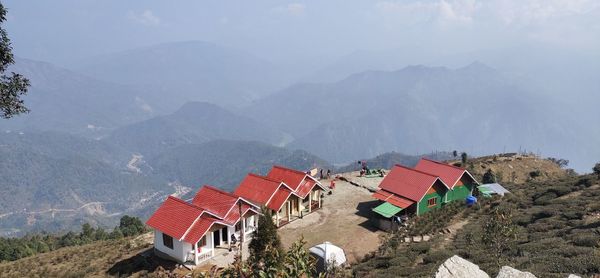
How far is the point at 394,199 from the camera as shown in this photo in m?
46.8

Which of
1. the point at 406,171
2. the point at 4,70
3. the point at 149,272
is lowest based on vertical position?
the point at 149,272

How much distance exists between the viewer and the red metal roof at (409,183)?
4671cm

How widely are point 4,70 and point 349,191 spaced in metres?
42.6

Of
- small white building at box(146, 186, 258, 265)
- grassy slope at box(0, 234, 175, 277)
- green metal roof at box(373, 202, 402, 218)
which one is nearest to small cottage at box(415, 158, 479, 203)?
green metal roof at box(373, 202, 402, 218)

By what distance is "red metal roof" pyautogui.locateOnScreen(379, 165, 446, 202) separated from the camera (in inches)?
1839

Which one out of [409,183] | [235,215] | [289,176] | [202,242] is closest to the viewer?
[202,242]

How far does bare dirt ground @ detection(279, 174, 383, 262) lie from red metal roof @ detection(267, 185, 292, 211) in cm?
230

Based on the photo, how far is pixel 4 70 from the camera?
21375mm

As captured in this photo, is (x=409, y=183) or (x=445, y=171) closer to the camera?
(x=409, y=183)

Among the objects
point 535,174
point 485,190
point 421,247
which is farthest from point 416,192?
point 535,174

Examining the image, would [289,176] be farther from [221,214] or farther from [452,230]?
[452,230]

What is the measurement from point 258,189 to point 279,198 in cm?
275

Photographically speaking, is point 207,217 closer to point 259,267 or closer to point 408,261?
point 408,261

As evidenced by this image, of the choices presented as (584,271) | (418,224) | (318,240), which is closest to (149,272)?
(318,240)
